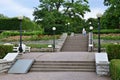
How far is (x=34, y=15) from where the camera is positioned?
60844 mm

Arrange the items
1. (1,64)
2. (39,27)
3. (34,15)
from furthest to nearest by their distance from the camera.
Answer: (39,27) < (34,15) < (1,64)

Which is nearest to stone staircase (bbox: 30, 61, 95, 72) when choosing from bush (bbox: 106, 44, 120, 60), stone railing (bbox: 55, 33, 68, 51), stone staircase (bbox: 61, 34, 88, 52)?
bush (bbox: 106, 44, 120, 60)

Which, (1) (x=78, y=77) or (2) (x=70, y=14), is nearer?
(1) (x=78, y=77)

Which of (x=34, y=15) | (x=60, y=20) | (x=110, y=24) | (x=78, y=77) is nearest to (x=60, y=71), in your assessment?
(x=78, y=77)

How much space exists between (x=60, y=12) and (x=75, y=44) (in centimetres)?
1984

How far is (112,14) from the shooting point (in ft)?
136

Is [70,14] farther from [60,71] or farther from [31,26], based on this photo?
[60,71]

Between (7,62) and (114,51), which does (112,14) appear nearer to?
(114,51)

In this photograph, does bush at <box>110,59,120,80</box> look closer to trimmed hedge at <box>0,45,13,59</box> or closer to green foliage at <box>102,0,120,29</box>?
trimmed hedge at <box>0,45,13,59</box>

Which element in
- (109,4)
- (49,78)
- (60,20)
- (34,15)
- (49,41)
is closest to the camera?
(49,78)

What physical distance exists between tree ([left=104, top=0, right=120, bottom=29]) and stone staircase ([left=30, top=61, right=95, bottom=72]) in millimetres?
21335

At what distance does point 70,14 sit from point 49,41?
19774 millimetres

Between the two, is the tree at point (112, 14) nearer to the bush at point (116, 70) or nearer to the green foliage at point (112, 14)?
the green foliage at point (112, 14)

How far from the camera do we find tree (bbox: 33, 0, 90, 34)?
183 feet
